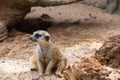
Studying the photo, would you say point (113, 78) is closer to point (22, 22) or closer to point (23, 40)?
point (23, 40)

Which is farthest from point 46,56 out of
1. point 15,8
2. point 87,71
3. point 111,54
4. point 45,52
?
point 15,8

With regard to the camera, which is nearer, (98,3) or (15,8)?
(15,8)

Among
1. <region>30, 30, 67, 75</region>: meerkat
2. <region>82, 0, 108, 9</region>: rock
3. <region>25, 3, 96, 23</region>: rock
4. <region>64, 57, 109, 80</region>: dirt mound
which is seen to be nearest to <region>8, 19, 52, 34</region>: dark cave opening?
<region>25, 3, 96, 23</region>: rock

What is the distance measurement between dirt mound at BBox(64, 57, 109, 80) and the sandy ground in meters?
1.44

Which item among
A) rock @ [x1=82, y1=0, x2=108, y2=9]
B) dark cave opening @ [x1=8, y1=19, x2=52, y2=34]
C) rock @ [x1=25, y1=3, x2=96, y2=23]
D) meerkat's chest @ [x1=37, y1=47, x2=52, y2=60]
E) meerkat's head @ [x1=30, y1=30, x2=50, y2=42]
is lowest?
dark cave opening @ [x1=8, y1=19, x2=52, y2=34]

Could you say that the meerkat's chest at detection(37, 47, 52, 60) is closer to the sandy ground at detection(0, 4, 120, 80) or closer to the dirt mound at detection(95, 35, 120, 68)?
the sandy ground at detection(0, 4, 120, 80)

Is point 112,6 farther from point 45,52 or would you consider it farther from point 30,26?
point 45,52

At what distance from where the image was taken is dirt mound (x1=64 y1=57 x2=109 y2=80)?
3.22 metres

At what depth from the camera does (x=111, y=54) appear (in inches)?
149

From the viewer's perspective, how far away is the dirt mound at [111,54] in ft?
12.0

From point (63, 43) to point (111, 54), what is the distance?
3.12 meters

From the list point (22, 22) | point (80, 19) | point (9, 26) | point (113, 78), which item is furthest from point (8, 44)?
point (113, 78)

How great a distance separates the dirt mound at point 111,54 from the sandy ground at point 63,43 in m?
1.24

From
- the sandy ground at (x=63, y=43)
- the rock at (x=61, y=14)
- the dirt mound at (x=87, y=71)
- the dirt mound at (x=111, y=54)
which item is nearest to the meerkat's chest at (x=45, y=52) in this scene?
the sandy ground at (x=63, y=43)
